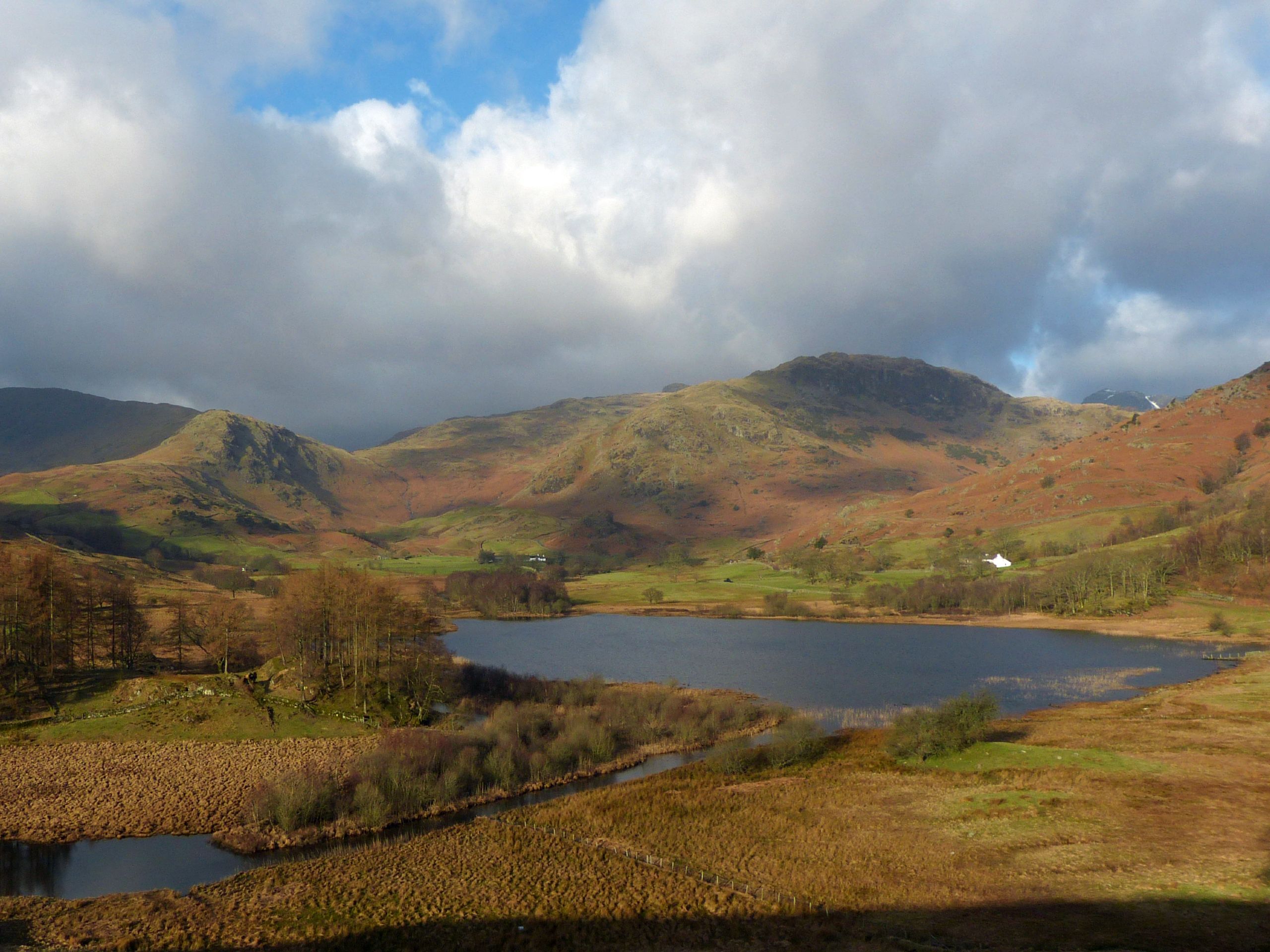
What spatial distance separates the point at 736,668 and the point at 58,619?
2703 inches

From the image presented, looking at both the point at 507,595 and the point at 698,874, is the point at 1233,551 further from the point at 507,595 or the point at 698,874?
the point at 698,874

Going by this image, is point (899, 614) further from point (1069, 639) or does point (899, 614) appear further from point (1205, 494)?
point (1205, 494)

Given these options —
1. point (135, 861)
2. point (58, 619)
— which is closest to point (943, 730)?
point (135, 861)

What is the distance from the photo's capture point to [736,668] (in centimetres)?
9325

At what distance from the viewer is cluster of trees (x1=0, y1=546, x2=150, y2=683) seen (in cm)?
5341

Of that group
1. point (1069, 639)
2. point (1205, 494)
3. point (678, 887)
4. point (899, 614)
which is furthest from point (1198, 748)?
point (1205, 494)

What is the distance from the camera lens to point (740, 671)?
9069 cm

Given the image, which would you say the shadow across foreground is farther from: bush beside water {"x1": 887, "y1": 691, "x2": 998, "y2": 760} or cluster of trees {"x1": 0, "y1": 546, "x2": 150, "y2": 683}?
cluster of trees {"x1": 0, "y1": 546, "x2": 150, "y2": 683}

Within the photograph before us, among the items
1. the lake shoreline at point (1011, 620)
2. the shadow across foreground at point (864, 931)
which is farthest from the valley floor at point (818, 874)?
the lake shoreline at point (1011, 620)

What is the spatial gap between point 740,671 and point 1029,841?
56277 mm

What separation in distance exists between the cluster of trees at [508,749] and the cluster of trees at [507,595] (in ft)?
298

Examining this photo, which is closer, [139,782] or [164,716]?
[139,782]

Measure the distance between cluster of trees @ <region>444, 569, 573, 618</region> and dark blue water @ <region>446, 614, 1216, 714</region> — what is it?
61.0 ft

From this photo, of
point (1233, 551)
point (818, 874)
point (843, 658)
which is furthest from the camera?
point (1233, 551)
